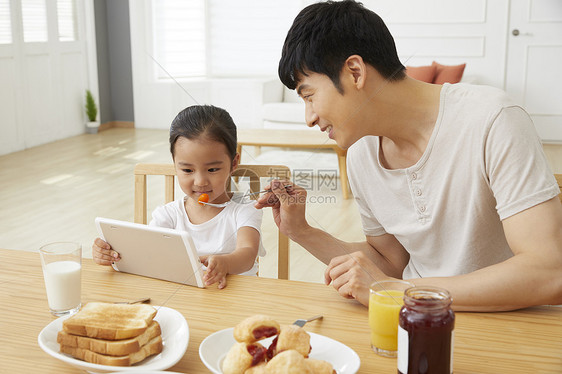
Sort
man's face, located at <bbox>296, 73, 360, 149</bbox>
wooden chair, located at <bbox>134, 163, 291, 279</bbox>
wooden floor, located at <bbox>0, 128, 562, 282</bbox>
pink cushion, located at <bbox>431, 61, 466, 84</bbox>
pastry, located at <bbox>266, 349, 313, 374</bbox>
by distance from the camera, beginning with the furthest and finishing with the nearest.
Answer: pink cushion, located at <bbox>431, 61, 466, 84</bbox> < wooden floor, located at <bbox>0, 128, 562, 282</bbox> < wooden chair, located at <bbox>134, 163, 291, 279</bbox> < man's face, located at <bbox>296, 73, 360, 149</bbox> < pastry, located at <bbox>266, 349, 313, 374</bbox>

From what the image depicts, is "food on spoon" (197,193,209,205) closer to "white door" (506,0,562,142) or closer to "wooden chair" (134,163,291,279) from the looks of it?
"wooden chair" (134,163,291,279)

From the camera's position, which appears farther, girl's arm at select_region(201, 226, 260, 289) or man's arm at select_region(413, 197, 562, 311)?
girl's arm at select_region(201, 226, 260, 289)

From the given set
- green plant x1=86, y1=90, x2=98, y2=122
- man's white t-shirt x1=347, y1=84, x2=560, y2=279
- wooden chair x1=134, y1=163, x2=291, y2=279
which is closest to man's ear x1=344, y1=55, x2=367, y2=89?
man's white t-shirt x1=347, y1=84, x2=560, y2=279

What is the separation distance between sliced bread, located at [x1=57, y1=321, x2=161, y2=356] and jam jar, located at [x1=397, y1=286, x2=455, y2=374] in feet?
1.17

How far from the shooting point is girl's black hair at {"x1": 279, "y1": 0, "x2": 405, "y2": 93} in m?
1.20

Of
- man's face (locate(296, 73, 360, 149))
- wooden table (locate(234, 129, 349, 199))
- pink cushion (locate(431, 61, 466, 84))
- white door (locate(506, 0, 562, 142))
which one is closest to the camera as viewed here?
man's face (locate(296, 73, 360, 149))

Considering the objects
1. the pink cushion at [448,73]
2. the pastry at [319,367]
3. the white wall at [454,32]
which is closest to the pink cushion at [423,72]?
the pink cushion at [448,73]

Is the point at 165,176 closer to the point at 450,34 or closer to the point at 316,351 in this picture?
the point at 316,351

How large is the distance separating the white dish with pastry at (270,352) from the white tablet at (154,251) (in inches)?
10.4

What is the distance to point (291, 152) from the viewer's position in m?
5.13

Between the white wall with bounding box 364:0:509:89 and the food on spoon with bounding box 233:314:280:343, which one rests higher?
the white wall with bounding box 364:0:509:89

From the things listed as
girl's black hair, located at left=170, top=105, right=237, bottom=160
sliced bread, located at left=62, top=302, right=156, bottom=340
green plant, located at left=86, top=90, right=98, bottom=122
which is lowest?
green plant, located at left=86, top=90, right=98, bottom=122

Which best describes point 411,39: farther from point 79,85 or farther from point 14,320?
point 14,320

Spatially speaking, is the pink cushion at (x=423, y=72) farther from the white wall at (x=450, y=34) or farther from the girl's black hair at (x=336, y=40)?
the girl's black hair at (x=336, y=40)
